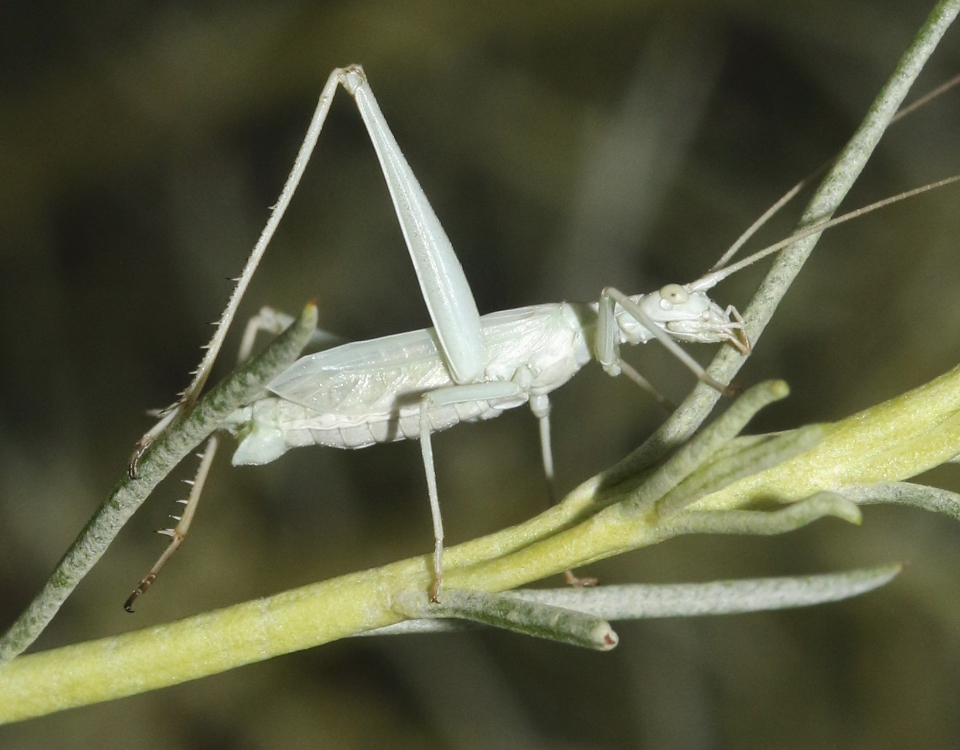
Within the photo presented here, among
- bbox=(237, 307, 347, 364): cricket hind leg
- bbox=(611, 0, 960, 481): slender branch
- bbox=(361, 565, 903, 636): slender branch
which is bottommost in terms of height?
bbox=(361, 565, 903, 636): slender branch

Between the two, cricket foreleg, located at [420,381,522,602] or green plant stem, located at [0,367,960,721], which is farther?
cricket foreleg, located at [420,381,522,602]

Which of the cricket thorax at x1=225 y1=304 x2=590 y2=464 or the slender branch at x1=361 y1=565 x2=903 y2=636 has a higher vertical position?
the cricket thorax at x1=225 y1=304 x2=590 y2=464

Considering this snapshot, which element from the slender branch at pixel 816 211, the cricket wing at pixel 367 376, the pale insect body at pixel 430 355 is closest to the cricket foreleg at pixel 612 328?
the pale insect body at pixel 430 355

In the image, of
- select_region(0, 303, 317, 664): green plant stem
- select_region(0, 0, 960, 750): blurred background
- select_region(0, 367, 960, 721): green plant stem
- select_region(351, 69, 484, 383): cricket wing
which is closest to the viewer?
select_region(0, 303, 317, 664): green plant stem

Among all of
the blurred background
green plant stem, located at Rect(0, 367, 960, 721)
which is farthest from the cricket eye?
the blurred background

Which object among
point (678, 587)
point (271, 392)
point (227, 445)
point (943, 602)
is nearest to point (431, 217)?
point (271, 392)

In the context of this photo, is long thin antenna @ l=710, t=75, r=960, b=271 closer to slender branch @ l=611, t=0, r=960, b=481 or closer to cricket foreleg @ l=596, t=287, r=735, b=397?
slender branch @ l=611, t=0, r=960, b=481

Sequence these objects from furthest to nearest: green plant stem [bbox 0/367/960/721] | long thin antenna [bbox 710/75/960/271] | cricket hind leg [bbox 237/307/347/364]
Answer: cricket hind leg [bbox 237/307/347/364]
long thin antenna [bbox 710/75/960/271]
green plant stem [bbox 0/367/960/721]

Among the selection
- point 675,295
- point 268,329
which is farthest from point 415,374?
point 675,295
